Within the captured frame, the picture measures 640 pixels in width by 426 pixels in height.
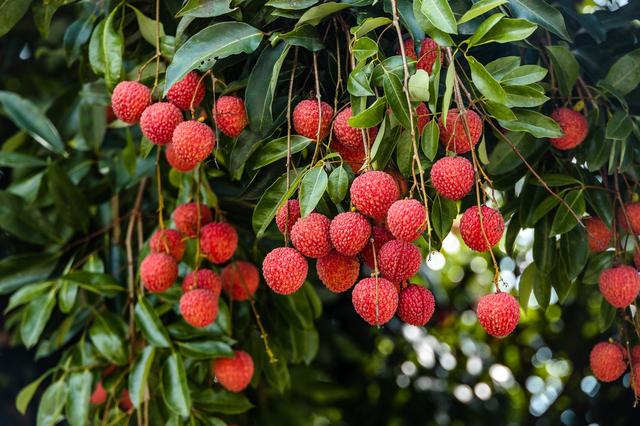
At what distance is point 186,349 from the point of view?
1.54 metres

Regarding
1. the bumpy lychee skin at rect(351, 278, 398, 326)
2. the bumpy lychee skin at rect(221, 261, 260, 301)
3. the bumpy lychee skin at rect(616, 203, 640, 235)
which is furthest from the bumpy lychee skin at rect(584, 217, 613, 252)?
the bumpy lychee skin at rect(221, 261, 260, 301)

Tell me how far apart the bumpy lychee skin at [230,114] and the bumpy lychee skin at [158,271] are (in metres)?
0.37

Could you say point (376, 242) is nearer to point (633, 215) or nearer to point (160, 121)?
point (160, 121)

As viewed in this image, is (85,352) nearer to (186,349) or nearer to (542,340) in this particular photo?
(186,349)

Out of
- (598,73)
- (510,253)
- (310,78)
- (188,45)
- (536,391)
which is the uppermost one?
(188,45)

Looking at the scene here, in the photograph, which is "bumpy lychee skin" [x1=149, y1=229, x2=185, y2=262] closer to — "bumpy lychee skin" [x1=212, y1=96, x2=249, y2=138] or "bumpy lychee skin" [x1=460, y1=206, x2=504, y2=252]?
"bumpy lychee skin" [x1=212, y1=96, x2=249, y2=138]

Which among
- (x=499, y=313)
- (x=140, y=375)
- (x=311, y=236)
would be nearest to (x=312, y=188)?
(x=311, y=236)

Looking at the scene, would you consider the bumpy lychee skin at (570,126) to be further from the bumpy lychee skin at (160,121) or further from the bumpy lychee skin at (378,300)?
the bumpy lychee skin at (160,121)

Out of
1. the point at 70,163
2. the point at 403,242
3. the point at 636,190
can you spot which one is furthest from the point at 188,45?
the point at 70,163

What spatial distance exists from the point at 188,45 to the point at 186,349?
677 millimetres

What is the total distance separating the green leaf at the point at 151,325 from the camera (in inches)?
59.7

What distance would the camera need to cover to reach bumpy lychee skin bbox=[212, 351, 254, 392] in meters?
1.55

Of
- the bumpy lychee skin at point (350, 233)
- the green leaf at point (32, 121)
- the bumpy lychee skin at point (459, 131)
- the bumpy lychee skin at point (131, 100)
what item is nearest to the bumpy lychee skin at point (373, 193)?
the bumpy lychee skin at point (350, 233)

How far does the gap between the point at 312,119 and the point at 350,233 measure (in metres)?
0.20
